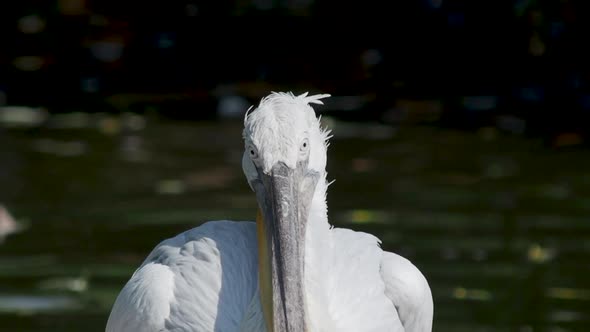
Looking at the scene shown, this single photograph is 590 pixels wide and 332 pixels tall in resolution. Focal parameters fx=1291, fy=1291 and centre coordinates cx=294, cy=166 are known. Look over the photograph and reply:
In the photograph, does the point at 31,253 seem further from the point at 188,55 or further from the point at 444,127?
the point at 188,55

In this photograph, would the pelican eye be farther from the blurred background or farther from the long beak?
the blurred background

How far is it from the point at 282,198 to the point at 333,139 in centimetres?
615

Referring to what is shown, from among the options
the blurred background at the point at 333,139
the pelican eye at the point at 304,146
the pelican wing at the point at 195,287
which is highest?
the blurred background at the point at 333,139

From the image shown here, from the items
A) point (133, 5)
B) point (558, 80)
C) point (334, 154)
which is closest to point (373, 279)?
point (334, 154)

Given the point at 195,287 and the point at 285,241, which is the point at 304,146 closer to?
the point at 285,241

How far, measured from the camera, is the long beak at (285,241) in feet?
13.1

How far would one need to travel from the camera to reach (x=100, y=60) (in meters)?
12.6

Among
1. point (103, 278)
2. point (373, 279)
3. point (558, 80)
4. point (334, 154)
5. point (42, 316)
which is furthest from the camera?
point (558, 80)

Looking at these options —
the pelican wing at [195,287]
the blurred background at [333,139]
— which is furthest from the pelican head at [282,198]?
the blurred background at [333,139]

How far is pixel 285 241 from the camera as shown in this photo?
4.06m

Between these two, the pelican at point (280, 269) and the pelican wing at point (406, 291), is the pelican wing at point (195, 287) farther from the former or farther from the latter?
the pelican wing at point (406, 291)

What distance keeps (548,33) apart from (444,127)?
1724mm

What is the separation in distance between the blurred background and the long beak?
8.04 ft

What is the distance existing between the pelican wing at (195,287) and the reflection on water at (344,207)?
5.70 ft
